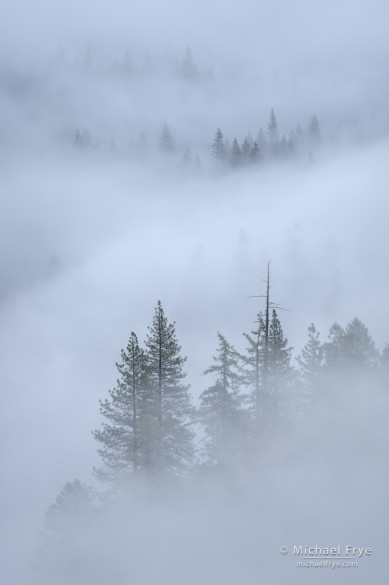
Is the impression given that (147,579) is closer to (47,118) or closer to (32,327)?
(32,327)

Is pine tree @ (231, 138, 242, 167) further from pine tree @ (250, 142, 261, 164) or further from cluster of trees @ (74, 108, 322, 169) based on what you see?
pine tree @ (250, 142, 261, 164)

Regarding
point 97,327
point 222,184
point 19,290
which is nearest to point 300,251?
point 222,184

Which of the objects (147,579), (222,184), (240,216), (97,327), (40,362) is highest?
(222,184)

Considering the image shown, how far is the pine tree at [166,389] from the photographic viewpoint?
71.0 ft

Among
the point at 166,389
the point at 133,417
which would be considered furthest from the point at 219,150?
the point at 133,417

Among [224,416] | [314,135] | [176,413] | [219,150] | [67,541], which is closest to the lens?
[67,541]

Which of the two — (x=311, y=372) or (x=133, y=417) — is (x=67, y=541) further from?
(x=311, y=372)

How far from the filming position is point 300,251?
69188 mm

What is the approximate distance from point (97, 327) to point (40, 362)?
367 inches

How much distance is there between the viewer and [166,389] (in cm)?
2205

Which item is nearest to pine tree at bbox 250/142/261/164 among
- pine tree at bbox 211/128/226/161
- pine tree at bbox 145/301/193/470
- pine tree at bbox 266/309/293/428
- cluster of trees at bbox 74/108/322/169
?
cluster of trees at bbox 74/108/322/169

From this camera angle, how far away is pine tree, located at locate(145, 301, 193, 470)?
21.6 meters

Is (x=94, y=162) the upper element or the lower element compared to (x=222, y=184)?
upper

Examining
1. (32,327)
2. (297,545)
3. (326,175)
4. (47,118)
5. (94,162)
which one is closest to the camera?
(297,545)
